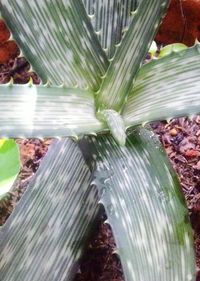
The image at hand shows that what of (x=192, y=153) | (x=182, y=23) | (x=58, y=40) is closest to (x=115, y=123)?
(x=58, y=40)

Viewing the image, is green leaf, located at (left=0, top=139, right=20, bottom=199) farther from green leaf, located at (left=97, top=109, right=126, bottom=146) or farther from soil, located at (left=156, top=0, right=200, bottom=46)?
soil, located at (left=156, top=0, right=200, bottom=46)

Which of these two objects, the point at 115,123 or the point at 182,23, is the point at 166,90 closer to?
the point at 115,123

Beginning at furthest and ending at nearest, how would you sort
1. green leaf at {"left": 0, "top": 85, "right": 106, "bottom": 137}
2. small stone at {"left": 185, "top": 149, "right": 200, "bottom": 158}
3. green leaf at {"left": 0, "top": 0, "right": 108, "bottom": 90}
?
small stone at {"left": 185, "top": 149, "right": 200, "bottom": 158}, green leaf at {"left": 0, "top": 0, "right": 108, "bottom": 90}, green leaf at {"left": 0, "top": 85, "right": 106, "bottom": 137}

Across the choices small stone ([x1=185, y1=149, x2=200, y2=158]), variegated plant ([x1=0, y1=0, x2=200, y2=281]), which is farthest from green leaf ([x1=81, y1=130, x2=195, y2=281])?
small stone ([x1=185, y1=149, x2=200, y2=158])

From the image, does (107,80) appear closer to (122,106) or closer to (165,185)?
(122,106)

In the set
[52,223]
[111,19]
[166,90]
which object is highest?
[111,19]

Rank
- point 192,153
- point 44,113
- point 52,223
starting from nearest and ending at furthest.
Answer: point 44,113 < point 52,223 < point 192,153
